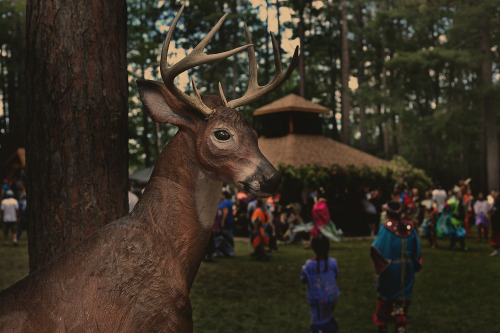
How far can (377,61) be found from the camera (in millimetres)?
39812

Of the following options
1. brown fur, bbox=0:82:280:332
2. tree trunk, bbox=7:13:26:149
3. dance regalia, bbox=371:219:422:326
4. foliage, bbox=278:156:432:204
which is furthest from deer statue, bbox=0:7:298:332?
tree trunk, bbox=7:13:26:149

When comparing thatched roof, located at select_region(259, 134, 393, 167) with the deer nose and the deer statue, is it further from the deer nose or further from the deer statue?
the deer nose

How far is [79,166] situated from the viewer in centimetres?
287

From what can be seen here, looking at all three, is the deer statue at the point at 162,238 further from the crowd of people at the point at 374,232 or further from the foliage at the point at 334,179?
the foliage at the point at 334,179

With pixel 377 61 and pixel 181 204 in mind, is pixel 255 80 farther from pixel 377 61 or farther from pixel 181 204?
pixel 377 61

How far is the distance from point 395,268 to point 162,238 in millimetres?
5313

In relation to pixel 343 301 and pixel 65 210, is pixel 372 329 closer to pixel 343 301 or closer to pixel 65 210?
pixel 343 301

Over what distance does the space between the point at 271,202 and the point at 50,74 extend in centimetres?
1563

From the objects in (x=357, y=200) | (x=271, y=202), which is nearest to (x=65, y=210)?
(x=271, y=202)

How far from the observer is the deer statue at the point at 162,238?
1.91 meters

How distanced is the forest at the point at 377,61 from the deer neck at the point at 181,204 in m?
Result: 21.4

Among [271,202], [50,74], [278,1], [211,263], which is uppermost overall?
[278,1]

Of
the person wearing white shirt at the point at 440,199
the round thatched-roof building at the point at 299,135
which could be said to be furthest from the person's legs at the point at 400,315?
the round thatched-roof building at the point at 299,135

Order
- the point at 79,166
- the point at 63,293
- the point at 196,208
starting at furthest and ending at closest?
1. the point at 79,166
2. the point at 196,208
3. the point at 63,293
